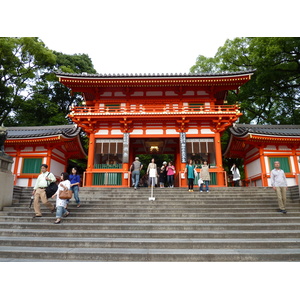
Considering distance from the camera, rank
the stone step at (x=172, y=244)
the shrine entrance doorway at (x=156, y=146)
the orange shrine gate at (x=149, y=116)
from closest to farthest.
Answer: the stone step at (x=172, y=244), the orange shrine gate at (x=149, y=116), the shrine entrance doorway at (x=156, y=146)

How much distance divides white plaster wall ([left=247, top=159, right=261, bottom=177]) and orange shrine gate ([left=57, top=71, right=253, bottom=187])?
331cm

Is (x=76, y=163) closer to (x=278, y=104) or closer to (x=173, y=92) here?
(x=173, y=92)

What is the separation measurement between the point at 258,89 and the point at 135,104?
46.1 feet

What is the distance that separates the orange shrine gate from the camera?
46.7ft

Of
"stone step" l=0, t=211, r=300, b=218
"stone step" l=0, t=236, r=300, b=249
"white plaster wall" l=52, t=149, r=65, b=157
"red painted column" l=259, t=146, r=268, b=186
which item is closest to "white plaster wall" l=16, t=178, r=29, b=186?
"white plaster wall" l=52, t=149, r=65, b=157

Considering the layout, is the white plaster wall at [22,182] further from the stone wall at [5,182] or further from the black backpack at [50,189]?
the black backpack at [50,189]

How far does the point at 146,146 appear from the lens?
18031mm

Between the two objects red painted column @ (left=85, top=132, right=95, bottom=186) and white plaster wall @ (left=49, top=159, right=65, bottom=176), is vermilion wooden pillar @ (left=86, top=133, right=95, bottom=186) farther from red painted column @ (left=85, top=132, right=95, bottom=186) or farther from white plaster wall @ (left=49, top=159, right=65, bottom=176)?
white plaster wall @ (left=49, top=159, right=65, bottom=176)

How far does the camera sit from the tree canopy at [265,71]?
1938 centimetres

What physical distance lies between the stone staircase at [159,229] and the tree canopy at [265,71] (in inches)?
573

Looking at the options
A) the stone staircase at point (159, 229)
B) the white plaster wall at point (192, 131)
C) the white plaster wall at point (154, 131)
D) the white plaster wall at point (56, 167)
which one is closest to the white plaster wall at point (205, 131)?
the white plaster wall at point (192, 131)

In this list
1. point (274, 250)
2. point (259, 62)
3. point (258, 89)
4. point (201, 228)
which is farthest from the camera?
point (258, 89)

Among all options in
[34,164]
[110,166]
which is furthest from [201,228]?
[34,164]

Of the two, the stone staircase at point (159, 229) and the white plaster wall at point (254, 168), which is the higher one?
the white plaster wall at point (254, 168)
